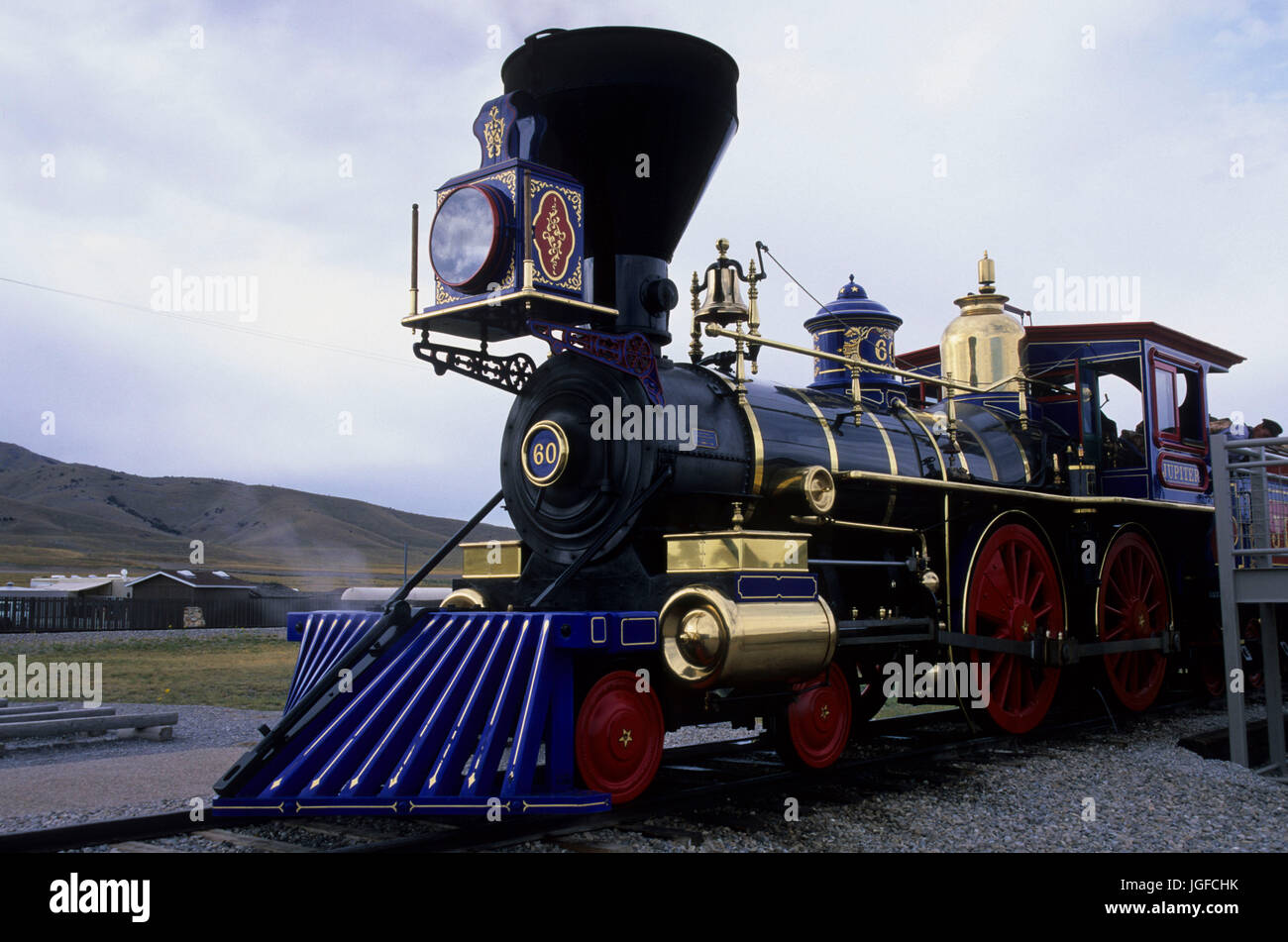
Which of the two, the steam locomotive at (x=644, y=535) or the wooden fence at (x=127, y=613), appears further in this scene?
the wooden fence at (x=127, y=613)

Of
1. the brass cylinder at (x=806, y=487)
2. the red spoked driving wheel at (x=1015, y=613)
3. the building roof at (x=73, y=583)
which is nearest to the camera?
the brass cylinder at (x=806, y=487)

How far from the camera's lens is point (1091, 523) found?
9.57 m

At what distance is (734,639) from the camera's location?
547cm

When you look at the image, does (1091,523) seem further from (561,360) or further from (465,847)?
(465,847)

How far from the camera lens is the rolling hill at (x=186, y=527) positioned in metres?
105

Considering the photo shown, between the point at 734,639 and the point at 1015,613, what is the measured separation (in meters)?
4.08

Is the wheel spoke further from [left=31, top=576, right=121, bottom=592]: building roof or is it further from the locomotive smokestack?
[left=31, top=576, right=121, bottom=592]: building roof

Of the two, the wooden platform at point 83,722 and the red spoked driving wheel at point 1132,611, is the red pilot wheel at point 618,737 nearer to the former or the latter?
the red spoked driving wheel at point 1132,611

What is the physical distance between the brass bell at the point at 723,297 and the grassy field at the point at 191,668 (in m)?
8.16

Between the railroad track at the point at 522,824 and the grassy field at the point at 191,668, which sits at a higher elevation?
the railroad track at the point at 522,824

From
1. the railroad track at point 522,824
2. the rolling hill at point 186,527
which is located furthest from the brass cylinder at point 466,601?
the rolling hill at point 186,527

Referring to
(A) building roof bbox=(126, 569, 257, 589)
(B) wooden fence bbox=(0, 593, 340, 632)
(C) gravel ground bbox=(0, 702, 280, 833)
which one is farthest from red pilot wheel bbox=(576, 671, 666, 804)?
(A) building roof bbox=(126, 569, 257, 589)
